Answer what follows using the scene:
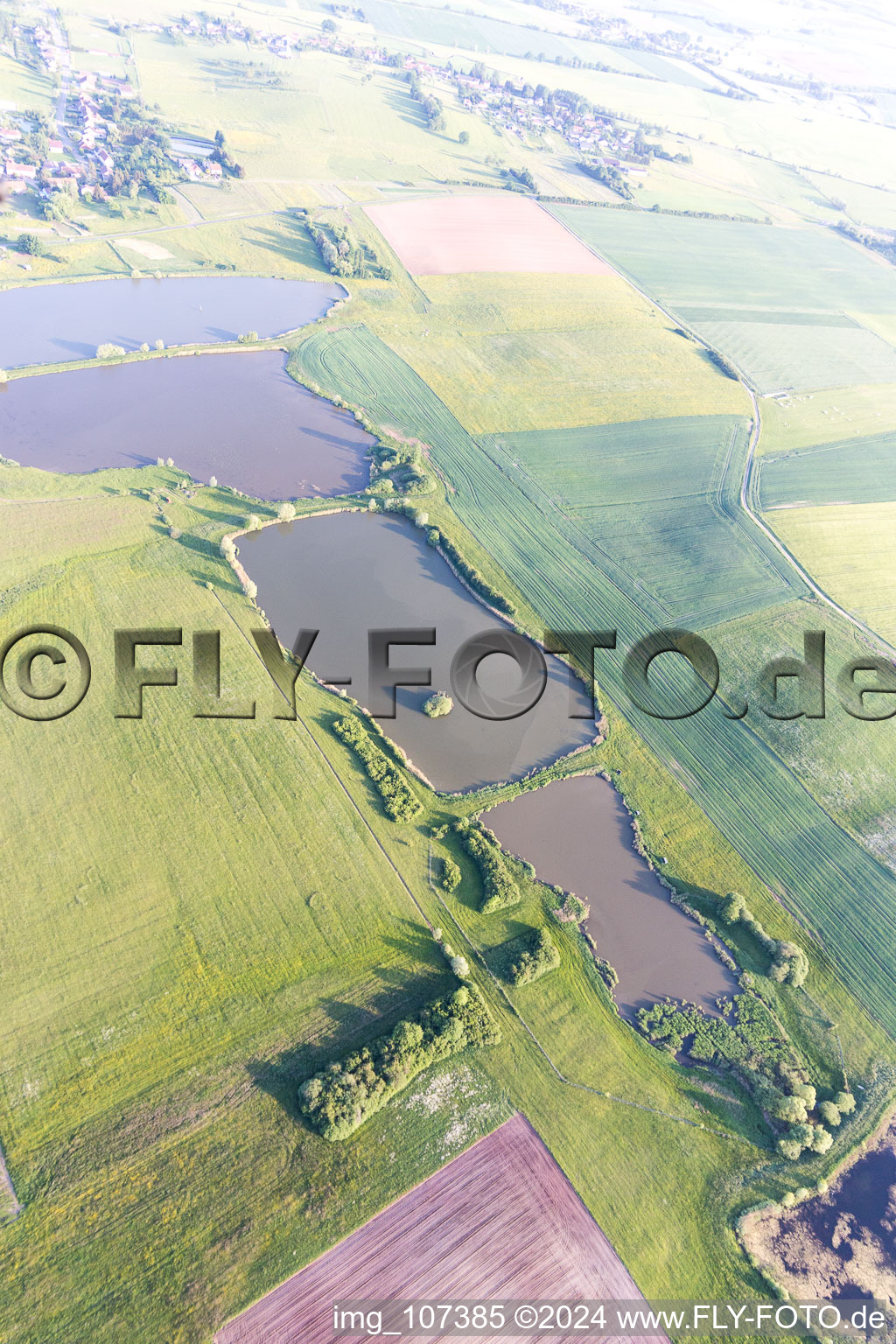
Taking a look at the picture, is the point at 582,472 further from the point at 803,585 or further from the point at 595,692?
the point at 595,692

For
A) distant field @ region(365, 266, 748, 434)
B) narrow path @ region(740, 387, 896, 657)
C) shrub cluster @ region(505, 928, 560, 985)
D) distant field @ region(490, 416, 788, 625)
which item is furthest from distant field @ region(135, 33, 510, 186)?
shrub cluster @ region(505, 928, 560, 985)

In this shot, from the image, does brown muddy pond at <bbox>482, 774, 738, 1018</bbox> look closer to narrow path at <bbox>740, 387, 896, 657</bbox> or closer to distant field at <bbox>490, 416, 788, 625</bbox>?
distant field at <bbox>490, 416, 788, 625</bbox>

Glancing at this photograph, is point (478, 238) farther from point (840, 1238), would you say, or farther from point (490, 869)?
point (840, 1238)

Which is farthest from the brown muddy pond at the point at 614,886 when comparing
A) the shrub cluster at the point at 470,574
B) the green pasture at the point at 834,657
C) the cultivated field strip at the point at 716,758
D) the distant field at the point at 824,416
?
the distant field at the point at 824,416

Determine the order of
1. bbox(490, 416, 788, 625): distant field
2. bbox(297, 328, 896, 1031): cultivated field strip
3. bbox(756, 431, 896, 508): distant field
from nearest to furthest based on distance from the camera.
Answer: bbox(297, 328, 896, 1031): cultivated field strip
bbox(490, 416, 788, 625): distant field
bbox(756, 431, 896, 508): distant field

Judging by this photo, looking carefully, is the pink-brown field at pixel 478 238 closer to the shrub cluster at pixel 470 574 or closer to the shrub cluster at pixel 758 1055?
the shrub cluster at pixel 470 574

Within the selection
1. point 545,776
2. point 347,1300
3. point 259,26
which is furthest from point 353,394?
point 259,26

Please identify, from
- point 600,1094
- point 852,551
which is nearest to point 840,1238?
point 600,1094
